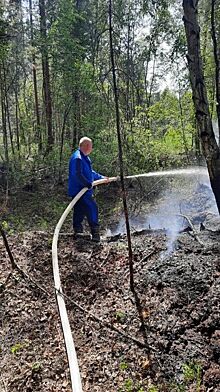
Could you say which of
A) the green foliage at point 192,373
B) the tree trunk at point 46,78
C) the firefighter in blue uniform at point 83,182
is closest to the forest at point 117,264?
the green foliage at point 192,373

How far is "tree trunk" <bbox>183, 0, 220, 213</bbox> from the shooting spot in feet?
19.0

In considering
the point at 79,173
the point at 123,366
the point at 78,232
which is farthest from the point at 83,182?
the point at 123,366

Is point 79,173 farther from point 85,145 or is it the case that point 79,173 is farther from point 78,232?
point 78,232

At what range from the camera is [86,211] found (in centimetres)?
662

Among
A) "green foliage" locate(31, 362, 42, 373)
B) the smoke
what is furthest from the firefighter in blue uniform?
"green foliage" locate(31, 362, 42, 373)

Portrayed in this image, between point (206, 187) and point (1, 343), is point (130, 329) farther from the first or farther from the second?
point (206, 187)

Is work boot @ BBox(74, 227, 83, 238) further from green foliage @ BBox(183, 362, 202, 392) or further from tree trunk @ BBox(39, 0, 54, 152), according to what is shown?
tree trunk @ BBox(39, 0, 54, 152)

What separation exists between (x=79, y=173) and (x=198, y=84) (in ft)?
7.80

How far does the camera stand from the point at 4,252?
614cm

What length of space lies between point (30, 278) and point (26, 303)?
538mm

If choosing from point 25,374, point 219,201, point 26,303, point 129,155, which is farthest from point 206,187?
point 25,374

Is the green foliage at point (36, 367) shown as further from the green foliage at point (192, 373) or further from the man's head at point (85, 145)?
the man's head at point (85, 145)

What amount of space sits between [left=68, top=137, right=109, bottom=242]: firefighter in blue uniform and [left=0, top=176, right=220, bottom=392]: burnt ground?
0.47 meters

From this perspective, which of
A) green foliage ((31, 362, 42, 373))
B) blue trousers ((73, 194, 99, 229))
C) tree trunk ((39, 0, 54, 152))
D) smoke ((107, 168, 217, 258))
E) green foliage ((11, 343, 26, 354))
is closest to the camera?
green foliage ((31, 362, 42, 373))
